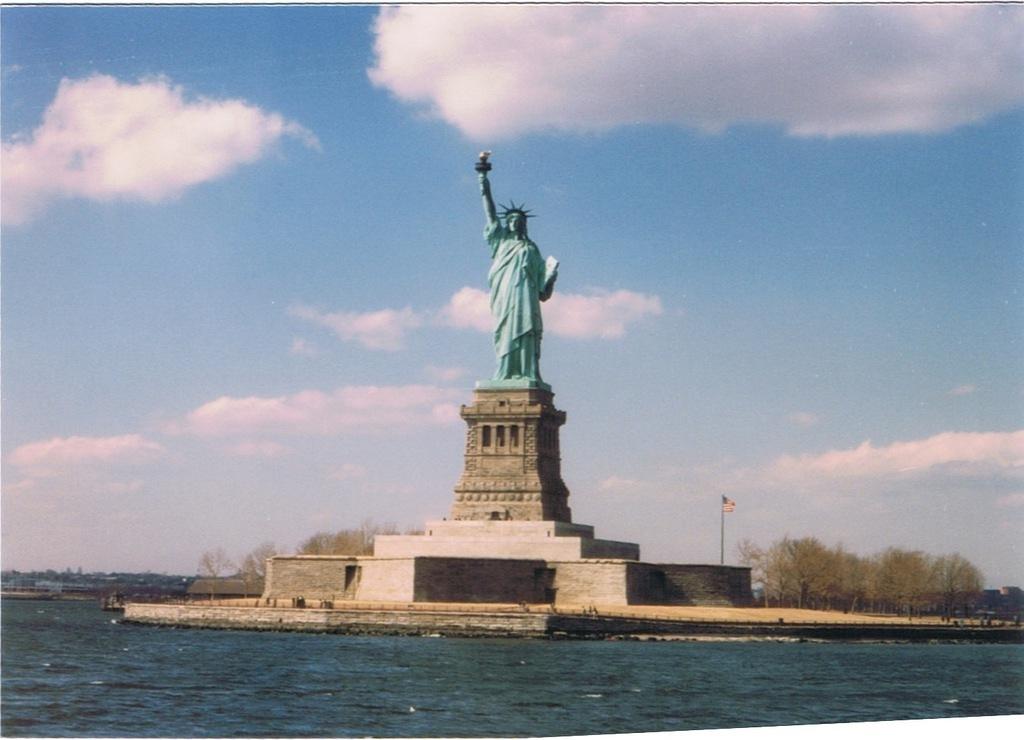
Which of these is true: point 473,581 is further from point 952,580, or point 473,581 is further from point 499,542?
point 952,580

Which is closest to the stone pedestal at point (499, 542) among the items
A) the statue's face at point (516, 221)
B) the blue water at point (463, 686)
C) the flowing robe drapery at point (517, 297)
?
the flowing robe drapery at point (517, 297)

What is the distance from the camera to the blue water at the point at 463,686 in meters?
34.2

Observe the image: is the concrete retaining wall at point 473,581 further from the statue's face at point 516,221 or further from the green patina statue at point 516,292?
the statue's face at point 516,221

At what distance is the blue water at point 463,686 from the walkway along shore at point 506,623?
6.96ft

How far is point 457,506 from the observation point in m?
69.6

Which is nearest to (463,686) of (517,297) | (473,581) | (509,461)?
(473,581)

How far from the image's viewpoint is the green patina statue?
7150 centimetres

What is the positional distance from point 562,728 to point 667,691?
7.71 meters

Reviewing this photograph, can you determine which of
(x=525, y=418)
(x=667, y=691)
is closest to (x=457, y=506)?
(x=525, y=418)

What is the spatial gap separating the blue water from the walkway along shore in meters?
2.12

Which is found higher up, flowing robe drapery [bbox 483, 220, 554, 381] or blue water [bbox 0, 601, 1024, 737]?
flowing robe drapery [bbox 483, 220, 554, 381]

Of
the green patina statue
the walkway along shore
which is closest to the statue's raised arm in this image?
the green patina statue

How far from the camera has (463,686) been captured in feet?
134

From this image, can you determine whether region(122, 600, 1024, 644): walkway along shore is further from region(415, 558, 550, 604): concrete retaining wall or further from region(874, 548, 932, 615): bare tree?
region(874, 548, 932, 615): bare tree
